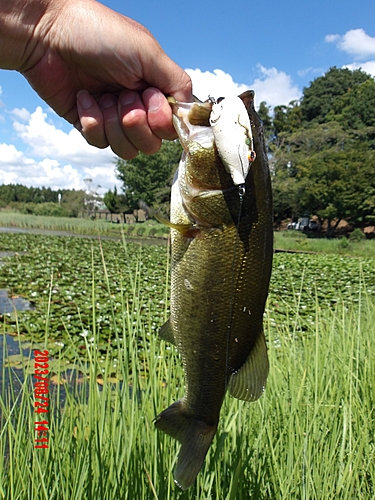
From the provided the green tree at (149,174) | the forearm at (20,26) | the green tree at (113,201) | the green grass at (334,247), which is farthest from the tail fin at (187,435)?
the green tree at (113,201)

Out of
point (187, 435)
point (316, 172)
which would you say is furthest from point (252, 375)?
point (316, 172)

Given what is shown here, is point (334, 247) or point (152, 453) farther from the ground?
point (334, 247)

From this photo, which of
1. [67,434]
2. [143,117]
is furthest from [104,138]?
[67,434]

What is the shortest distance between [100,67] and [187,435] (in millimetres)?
1458

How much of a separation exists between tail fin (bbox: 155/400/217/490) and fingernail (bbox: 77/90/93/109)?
129cm

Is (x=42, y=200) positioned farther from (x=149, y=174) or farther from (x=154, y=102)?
(x=154, y=102)

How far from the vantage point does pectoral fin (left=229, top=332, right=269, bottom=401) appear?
1.44 meters

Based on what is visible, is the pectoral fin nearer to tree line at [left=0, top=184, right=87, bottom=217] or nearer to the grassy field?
the grassy field

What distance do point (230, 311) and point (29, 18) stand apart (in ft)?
4.61

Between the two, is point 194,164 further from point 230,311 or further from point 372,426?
point 372,426

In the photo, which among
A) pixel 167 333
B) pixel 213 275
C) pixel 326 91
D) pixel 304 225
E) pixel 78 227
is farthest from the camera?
pixel 326 91

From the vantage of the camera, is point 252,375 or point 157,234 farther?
point 157,234

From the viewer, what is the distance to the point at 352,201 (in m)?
32.1

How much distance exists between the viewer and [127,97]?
1796mm
